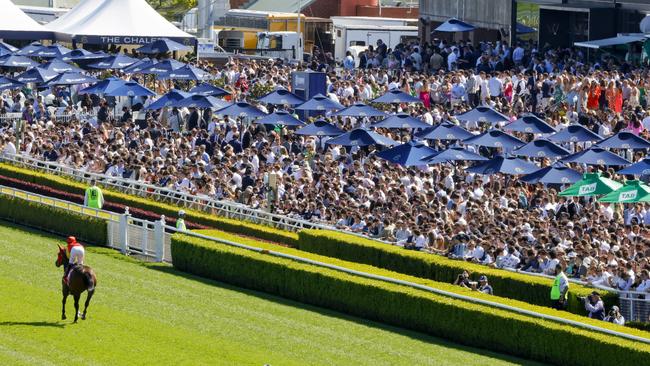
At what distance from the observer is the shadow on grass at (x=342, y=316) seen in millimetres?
22812

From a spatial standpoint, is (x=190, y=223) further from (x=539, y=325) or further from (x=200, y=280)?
(x=539, y=325)

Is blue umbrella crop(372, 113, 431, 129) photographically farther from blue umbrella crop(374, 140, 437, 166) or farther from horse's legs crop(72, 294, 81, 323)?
horse's legs crop(72, 294, 81, 323)

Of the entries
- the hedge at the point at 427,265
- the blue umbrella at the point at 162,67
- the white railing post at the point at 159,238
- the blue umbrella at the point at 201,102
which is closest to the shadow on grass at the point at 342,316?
the white railing post at the point at 159,238

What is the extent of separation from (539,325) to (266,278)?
253 inches

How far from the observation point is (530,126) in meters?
32.4

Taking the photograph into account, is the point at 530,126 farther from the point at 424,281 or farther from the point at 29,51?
the point at 29,51

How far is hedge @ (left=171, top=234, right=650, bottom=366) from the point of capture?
70.7 feet

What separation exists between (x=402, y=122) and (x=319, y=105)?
3488 mm

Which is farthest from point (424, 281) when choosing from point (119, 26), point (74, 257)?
point (119, 26)

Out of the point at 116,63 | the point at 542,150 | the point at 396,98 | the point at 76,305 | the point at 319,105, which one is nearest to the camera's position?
the point at 76,305

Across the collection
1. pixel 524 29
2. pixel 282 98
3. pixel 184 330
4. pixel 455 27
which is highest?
pixel 455 27

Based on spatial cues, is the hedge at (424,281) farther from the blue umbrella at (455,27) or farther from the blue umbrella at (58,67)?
the blue umbrella at (455,27)

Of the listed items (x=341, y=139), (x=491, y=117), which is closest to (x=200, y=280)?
(x=341, y=139)

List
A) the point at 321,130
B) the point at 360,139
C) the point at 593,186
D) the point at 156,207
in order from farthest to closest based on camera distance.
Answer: the point at 321,130, the point at 360,139, the point at 156,207, the point at 593,186
